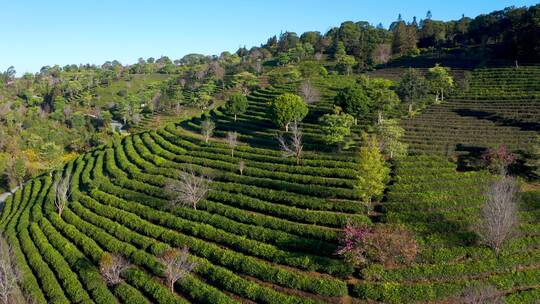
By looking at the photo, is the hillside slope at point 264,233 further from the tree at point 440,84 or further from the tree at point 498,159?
the tree at point 440,84

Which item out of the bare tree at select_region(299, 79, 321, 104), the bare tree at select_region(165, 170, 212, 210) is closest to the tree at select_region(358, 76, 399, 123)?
the bare tree at select_region(299, 79, 321, 104)

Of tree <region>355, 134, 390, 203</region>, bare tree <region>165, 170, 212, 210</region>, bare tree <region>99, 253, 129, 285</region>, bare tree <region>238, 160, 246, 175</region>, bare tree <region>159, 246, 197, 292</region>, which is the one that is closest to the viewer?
bare tree <region>159, 246, 197, 292</region>

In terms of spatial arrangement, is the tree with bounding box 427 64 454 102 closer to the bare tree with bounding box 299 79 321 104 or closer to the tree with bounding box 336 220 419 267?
the bare tree with bounding box 299 79 321 104

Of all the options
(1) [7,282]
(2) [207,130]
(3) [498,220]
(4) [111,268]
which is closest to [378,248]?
(3) [498,220]

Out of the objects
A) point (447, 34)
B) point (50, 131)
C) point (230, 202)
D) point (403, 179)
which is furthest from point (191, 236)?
point (447, 34)

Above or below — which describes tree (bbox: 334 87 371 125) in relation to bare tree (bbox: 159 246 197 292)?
above

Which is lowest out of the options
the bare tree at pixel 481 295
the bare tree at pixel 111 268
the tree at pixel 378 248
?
the bare tree at pixel 111 268

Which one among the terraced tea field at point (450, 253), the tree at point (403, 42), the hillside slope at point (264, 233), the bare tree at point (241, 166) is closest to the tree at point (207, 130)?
the hillside slope at point (264, 233)

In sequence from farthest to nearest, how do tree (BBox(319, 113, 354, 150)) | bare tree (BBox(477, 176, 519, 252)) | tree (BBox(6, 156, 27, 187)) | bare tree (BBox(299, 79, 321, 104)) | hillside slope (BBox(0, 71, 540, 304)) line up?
tree (BBox(6, 156, 27, 187)) → bare tree (BBox(299, 79, 321, 104)) → tree (BBox(319, 113, 354, 150)) → bare tree (BBox(477, 176, 519, 252)) → hillside slope (BBox(0, 71, 540, 304))
